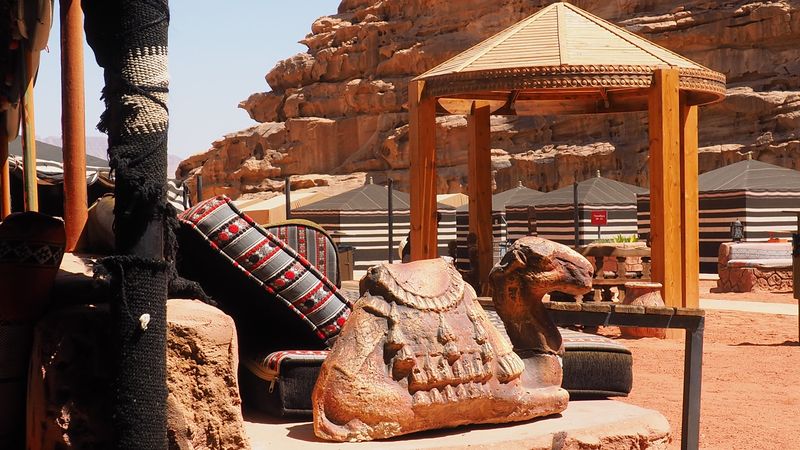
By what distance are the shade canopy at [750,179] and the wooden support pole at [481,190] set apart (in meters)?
13.3

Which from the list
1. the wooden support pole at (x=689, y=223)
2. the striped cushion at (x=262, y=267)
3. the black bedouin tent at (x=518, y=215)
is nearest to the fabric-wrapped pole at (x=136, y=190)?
the striped cushion at (x=262, y=267)

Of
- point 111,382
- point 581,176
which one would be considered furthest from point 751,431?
point 581,176

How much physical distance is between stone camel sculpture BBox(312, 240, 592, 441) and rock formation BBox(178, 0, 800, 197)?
28.8m

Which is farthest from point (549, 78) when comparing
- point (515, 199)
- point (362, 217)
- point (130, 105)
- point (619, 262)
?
point (362, 217)

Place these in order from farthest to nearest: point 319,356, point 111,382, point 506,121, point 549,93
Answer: point 506,121 → point 549,93 → point 319,356 → point 111,382

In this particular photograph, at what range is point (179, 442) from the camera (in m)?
3.27

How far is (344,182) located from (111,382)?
4053 cm

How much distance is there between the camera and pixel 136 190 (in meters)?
2.86

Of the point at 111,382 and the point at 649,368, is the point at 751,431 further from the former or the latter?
the point at 111,382

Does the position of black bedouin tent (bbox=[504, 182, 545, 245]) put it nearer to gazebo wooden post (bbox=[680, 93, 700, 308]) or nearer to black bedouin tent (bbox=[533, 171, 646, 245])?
black bedouin tent (bbox=[533, 171, 646, 245])

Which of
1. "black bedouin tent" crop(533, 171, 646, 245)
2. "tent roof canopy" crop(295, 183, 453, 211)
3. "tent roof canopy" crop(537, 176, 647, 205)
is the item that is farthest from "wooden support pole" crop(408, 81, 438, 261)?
"tent roof canopy" crop(295, 183, 453, 211)

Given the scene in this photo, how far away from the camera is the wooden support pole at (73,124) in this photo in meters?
6.62

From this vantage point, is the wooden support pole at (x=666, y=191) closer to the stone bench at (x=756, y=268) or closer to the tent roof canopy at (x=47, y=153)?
the tent roof canopy at (x=47, y=153)

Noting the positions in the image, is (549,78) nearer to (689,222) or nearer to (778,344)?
(689,222)
